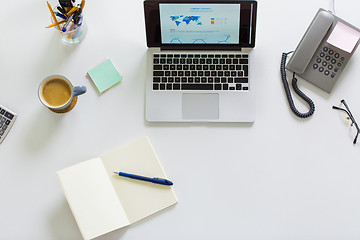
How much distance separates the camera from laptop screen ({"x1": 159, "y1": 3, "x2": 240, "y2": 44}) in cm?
103

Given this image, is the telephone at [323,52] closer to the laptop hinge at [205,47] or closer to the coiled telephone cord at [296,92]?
the coiled telephone cord at [296,92]

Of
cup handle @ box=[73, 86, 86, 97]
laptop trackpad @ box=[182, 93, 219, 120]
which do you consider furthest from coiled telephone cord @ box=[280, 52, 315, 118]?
cup handle @ box=[73, 86, 86, 97]

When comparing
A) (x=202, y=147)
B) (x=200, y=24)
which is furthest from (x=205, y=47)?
(x=202, y=147)

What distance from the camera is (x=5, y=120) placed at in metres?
1.07

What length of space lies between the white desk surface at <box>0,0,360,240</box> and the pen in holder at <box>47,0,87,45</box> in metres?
0.03

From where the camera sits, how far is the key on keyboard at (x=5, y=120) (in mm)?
1072

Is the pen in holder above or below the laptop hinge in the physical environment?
above

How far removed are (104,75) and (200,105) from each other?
305 millimetres

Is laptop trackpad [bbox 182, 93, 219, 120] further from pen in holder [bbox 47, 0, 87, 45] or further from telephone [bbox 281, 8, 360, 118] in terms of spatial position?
pen in holder [bbox 47, 0, 87, 45]

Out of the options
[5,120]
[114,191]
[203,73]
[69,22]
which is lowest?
[114,191]

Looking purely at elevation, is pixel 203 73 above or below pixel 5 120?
above

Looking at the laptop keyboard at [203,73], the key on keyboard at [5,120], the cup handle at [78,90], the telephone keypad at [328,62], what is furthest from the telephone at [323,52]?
the key on keyboard at [5,120]

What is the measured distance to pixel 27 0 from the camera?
115cm

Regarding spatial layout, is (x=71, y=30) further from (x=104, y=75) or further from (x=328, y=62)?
(x=328, y=62)
